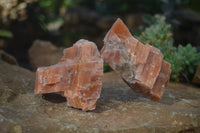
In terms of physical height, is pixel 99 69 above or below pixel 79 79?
above

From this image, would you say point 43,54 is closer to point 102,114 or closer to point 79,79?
point 79,79

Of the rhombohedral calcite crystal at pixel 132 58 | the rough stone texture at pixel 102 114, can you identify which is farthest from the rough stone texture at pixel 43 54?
the rhombohedral calcite crystal at pixel 132 58

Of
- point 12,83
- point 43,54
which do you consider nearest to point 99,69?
point 12,83

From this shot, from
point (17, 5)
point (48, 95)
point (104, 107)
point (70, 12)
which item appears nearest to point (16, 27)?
point (17, 5)

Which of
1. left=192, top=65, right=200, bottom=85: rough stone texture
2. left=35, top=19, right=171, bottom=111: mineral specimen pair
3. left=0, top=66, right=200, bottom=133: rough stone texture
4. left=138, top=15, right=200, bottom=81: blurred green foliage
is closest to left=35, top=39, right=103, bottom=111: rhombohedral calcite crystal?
left=35, top=19, right=171, bottom=111: mineral specimen pair

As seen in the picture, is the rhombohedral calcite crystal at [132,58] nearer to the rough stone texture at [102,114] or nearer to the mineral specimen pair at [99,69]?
the mineral specimen pair at [99,69]

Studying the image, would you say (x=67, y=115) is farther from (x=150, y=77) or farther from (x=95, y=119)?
(x=150, y=77)
